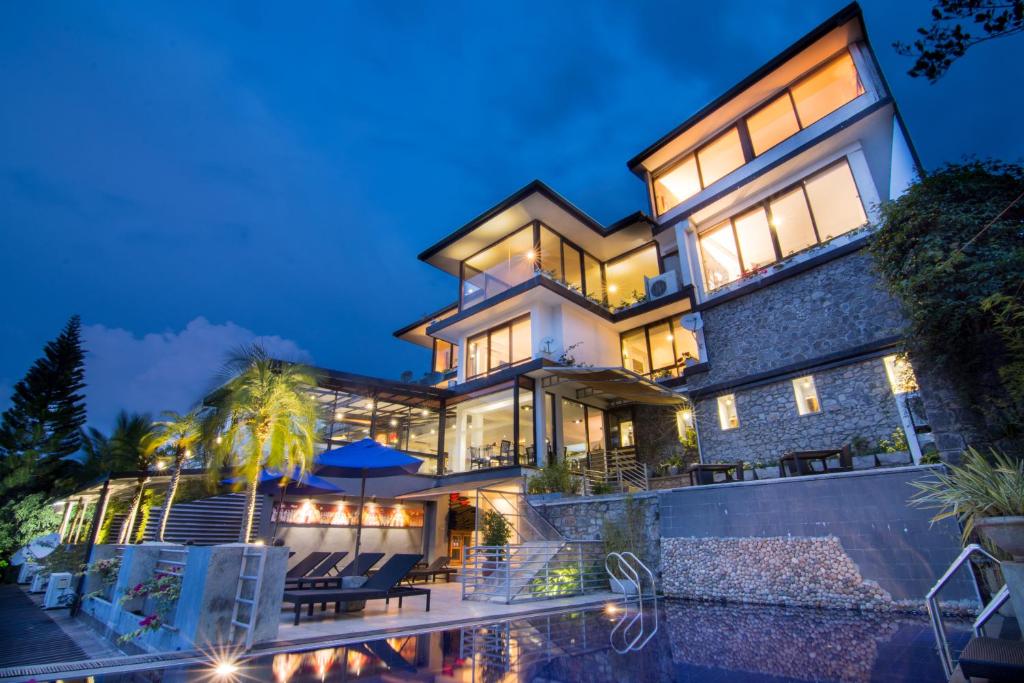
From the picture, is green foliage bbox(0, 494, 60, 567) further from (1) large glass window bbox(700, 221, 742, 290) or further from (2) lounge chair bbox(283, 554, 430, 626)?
(1) large glass window bbox(700, 221, 742, 290)

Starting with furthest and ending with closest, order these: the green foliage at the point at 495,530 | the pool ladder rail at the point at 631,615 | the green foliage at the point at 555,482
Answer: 1. the green foliage at the point at 555,482
2. the green foliage at the point at 495,530
3. the pool ladder rail at the point at 631,615

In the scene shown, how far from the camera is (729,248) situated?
15789 millimetres

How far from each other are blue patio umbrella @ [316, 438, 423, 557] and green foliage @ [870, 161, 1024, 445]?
29.7 ft

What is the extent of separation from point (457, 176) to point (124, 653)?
15066cm

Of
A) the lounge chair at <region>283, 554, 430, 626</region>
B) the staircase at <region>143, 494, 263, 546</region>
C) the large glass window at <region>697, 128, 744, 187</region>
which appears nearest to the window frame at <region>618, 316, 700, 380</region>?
the large glass window at <region>697, 128, 744, 187</region>

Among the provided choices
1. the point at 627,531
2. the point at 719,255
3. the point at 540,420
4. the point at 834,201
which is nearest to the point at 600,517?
the point at 627,531

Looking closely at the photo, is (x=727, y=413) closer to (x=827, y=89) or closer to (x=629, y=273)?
(x=629, y=273)

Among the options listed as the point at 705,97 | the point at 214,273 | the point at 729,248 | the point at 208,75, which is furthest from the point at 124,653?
the point at 214,273

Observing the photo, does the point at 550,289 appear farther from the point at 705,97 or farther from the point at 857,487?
the point at 705,97

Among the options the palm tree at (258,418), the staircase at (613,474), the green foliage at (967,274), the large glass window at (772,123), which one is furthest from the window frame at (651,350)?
the palm tree at (258,418)

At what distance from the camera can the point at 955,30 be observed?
4.97m

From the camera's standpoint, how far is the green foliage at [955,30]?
15.4 feet

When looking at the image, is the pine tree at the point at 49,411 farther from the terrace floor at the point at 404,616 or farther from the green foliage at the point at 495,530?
the terrace floor at the point at 404,616

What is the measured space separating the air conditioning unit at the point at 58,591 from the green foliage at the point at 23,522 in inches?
327
